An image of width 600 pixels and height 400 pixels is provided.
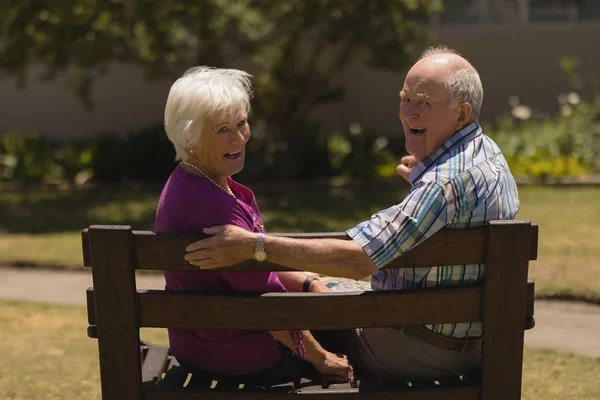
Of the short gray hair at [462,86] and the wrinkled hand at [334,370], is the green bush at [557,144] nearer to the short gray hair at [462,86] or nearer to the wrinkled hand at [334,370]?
the short gray hair at [462,86]

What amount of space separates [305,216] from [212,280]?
20.7 feet

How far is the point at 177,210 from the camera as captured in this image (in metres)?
2.87

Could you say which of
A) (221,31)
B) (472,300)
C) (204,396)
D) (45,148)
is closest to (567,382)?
(472,300)

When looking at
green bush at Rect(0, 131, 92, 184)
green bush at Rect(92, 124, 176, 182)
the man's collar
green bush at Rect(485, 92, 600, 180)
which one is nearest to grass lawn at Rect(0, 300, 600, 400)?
the man's collar

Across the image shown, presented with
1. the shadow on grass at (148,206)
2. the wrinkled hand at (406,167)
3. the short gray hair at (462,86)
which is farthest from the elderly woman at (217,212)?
the shadow on grass at (148,206)

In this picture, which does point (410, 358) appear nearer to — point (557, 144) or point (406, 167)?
point (406, 167)

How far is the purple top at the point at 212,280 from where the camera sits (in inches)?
110

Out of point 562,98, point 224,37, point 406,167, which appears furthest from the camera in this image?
point 562,98

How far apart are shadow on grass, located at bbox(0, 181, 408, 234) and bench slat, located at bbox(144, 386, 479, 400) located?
5563 mm

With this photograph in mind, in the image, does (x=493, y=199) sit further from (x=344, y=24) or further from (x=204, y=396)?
(x=344, y=24)

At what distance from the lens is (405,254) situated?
271 centimetres

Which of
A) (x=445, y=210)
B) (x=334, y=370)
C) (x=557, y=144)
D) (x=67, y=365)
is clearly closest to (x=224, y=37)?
(x=557, y=144)

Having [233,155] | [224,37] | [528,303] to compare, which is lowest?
[528,303]

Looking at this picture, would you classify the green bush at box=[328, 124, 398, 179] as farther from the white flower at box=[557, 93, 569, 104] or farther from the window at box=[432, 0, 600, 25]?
the window at box=[432, 0, 600, 25]
